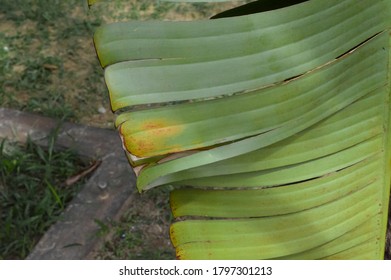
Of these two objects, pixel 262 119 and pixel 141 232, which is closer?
pixel 262 119

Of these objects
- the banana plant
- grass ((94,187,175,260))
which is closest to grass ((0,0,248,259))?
grass ((94,187,175,260))

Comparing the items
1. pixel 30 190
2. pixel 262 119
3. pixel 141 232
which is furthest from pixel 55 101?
pixel 262 119

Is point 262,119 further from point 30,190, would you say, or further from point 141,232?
point 30,190

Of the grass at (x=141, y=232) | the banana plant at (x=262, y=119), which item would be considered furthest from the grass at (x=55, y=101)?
the banana plant at (x=262, y=119)

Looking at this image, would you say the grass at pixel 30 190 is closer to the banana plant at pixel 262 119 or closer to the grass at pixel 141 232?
the grass at pixel 141 232

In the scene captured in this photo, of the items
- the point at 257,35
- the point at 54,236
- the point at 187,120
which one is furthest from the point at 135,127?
the point at 54,236
